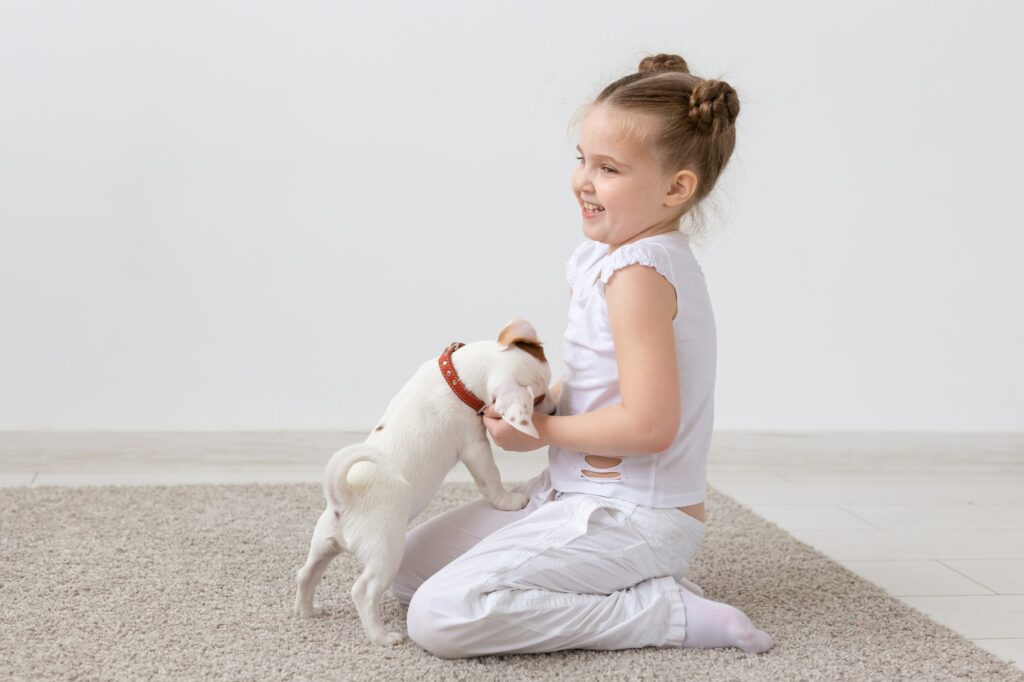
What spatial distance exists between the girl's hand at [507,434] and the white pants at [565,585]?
3.1 inches

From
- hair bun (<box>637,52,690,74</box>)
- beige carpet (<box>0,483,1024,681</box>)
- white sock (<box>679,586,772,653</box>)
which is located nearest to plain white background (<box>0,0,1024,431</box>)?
beige carpet (<box>0,483,1024,681</box>)

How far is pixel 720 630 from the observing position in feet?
4.30

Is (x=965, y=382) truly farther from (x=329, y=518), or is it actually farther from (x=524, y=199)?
(x=329, y=518)

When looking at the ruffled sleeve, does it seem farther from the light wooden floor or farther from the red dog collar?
the light wooden floor

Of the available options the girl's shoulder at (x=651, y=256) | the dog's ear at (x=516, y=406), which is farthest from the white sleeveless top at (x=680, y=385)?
the dog's ear at (x=516, y=406)

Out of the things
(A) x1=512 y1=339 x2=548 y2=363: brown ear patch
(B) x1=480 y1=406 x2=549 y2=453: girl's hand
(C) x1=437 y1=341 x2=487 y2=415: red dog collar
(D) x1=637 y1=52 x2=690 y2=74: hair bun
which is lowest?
(B) x1=480 y1=406 x2=549 y2=453: girl's hand

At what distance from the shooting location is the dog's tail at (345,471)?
1252 millimetres

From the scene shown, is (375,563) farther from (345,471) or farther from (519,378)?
(519,378)

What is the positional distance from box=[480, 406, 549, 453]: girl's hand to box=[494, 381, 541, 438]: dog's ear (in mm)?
21

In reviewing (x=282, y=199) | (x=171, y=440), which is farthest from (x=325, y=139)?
(x=171, y=440)

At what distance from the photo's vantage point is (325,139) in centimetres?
228

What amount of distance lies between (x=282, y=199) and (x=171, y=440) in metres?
0.51

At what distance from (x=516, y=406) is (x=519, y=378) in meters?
0.06

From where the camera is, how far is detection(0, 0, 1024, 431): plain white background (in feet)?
7.28
